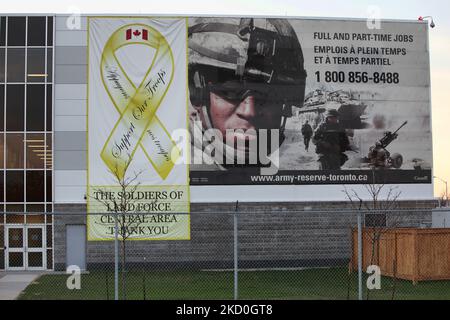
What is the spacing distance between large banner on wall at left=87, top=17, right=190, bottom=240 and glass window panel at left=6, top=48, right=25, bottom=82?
331 centimetres

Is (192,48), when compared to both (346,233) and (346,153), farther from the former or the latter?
(346,233)

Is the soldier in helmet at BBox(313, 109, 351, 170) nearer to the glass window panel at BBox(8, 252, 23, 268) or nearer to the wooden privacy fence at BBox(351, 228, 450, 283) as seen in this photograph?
the wooden privacy fence at BBox(351, 228, 450, 283)

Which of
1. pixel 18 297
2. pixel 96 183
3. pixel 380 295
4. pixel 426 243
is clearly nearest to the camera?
pixel 380 295

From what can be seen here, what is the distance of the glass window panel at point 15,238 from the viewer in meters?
30.9

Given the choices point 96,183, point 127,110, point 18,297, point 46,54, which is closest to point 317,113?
point 127,110

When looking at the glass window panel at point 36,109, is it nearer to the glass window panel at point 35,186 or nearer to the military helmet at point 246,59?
the glass window panel at point 35,186

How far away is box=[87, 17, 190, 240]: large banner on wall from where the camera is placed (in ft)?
101

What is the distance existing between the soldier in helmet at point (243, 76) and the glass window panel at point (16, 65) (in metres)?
8.05

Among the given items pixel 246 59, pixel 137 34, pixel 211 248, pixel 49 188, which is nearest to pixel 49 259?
pixel 49 188

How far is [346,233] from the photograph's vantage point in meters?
32.2

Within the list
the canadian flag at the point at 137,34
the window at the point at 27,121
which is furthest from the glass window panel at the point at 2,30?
the canadian flag at the point at 137,34

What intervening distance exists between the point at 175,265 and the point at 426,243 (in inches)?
490

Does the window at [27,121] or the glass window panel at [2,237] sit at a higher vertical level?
the window at [27,121]

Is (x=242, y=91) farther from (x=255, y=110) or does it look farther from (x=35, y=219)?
(x=35, y=219)
